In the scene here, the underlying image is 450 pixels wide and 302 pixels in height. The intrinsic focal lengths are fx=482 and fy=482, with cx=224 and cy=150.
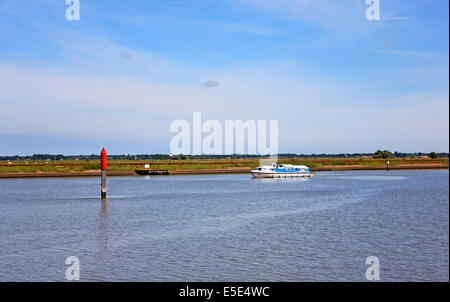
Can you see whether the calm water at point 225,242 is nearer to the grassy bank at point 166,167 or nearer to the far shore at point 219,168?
the far shore at point 219,168

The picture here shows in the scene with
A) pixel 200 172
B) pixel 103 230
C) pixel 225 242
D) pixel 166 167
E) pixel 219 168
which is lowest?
pixel 103 230

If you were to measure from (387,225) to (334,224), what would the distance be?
3849 mm

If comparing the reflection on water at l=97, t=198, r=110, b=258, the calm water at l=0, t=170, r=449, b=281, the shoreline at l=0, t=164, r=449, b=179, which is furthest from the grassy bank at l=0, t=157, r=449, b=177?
the calm water at l=0, t=170, r=449, b=281

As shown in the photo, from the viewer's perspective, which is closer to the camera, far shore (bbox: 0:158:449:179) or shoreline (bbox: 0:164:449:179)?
shoreline (bbox: 0:164:449:179)

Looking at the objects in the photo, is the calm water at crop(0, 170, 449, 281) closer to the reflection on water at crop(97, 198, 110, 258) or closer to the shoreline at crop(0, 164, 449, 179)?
the reflection on water at crop(97, 198, 110, 258)

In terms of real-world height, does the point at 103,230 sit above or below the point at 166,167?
below

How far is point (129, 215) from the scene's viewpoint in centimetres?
4350

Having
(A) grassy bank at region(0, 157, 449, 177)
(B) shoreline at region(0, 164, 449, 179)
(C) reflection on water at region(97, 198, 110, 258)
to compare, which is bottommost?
(C) reflection on water at region(97, 198, 110, 258)

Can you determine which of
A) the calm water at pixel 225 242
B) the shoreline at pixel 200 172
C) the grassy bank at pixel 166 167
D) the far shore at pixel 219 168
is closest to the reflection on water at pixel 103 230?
the calm water at pixel 225 242

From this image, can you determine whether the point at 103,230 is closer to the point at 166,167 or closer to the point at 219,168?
the point at 166,167

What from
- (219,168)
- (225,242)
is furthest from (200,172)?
(225,242)

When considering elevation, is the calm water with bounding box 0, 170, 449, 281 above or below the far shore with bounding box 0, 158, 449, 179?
below

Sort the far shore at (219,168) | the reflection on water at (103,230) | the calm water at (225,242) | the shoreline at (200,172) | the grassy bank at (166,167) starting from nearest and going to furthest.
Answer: the calm water at (225,242) → the reflection on water at (103,230) → the shoreline at (200,172) → the far shore at (219,168) → the grassy bank at (166,167)
